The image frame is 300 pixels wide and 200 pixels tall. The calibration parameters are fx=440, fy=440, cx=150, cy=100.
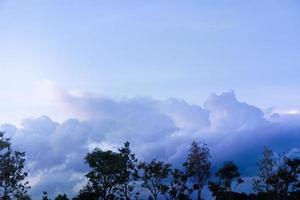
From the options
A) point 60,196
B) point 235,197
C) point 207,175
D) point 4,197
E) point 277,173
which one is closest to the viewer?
point 4,197

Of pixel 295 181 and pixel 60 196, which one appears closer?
pixel 295 181

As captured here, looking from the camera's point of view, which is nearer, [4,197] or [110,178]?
[4,197]

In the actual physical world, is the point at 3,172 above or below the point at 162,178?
below

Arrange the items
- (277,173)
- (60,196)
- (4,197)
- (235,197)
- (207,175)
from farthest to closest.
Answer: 1. (235,197)
2. (60,196)
3. (207,175)
4. (277,173)
5. (4,197)

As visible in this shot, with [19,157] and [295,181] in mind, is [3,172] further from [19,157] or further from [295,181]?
[295,181]

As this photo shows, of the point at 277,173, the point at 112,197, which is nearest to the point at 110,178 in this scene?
the point at 112,197

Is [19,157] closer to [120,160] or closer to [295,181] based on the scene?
[120,160]

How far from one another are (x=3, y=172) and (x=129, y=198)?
→ 97.6 ft

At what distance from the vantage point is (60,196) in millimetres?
90438

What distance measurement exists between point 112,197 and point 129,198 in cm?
365

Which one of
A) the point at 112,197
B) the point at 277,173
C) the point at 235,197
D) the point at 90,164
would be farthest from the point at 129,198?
the point at 235,197

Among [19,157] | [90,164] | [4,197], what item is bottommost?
[4,197]

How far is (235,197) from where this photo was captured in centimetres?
11312

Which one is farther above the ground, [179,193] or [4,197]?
[179,193]
